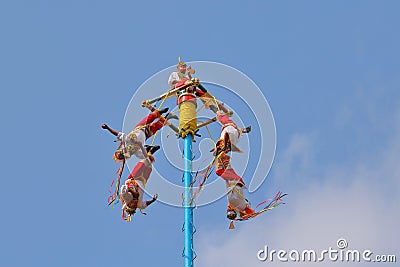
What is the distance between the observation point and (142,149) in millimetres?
18594

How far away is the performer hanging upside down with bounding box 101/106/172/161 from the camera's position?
59.6 ft

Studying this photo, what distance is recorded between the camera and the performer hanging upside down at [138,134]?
1817 centimetres

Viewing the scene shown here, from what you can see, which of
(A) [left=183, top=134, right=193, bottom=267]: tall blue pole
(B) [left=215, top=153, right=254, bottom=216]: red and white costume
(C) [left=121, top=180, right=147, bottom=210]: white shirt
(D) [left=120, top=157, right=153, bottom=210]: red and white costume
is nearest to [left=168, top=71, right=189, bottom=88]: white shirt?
(A) [left=183, top=134, right=193, bottom=267]: tall blue pole

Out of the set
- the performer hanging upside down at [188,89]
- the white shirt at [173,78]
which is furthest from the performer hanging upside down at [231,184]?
the white shirt at [173,78]

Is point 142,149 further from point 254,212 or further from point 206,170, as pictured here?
point 254,212

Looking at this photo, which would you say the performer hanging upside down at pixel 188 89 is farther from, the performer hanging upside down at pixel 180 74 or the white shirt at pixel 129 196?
the white shirt at pixel 129 196

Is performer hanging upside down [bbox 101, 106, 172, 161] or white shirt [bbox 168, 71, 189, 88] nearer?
performer hanging upside down [bbox 101, 106, 172, 161]

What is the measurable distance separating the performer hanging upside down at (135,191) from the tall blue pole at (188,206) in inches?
32.0

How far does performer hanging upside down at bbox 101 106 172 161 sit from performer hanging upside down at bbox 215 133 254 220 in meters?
1.47

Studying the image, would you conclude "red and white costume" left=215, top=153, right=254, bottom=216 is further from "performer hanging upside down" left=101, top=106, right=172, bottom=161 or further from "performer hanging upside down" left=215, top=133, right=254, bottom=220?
"performer hanging upside down" left=101, top=106, right=172, bottom=161

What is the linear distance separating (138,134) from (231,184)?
222 cm

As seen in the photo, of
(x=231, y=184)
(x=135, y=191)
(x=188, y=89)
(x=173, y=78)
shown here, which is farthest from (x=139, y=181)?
(x=173, y=78)

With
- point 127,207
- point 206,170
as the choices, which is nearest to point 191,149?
point 206,170

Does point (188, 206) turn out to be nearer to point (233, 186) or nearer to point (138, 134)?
point (233, 186)
